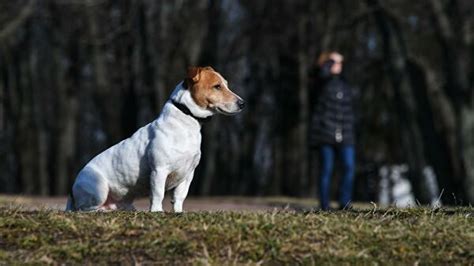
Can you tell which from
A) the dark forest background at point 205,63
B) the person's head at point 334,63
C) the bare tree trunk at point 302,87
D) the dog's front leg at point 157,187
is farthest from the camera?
the bare tree trunk at point 302,87

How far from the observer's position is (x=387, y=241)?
271 inches

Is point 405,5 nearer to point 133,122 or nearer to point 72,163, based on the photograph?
point 133,122

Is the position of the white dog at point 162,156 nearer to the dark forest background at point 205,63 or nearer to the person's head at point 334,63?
the person's head at point 334,63

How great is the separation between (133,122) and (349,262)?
84.5 feet

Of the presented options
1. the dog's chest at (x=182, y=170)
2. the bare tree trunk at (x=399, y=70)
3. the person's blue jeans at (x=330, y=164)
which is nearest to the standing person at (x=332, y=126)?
the person's blue jeans at (x=330, y=164)

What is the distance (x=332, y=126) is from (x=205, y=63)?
18.6 meters

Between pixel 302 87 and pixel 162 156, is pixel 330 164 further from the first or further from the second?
pixel 302 87

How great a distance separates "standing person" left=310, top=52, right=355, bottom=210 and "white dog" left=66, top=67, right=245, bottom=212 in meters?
5.87

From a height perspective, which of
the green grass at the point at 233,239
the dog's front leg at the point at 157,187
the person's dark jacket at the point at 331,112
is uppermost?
the person's dark jacket at the point at 331,112

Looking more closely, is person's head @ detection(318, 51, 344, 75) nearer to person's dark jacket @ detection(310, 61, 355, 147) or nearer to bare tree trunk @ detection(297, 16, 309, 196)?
person's dark jacket @ detection(310, 61, 355, 147)

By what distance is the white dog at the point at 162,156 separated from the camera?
8648mm

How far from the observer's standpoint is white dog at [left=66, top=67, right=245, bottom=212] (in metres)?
8.65

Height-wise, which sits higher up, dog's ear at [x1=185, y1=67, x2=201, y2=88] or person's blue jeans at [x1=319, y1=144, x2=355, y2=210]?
dog's ear at [x1=185, y1=67, x2=201, y2=88]

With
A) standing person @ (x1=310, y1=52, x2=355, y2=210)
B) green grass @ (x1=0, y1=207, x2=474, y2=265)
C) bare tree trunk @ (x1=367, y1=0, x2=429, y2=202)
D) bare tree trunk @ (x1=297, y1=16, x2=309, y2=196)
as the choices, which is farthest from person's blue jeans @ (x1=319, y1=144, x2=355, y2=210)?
bare tree trunk @ (x1=297, y1=16, x2=309, y2=196)
